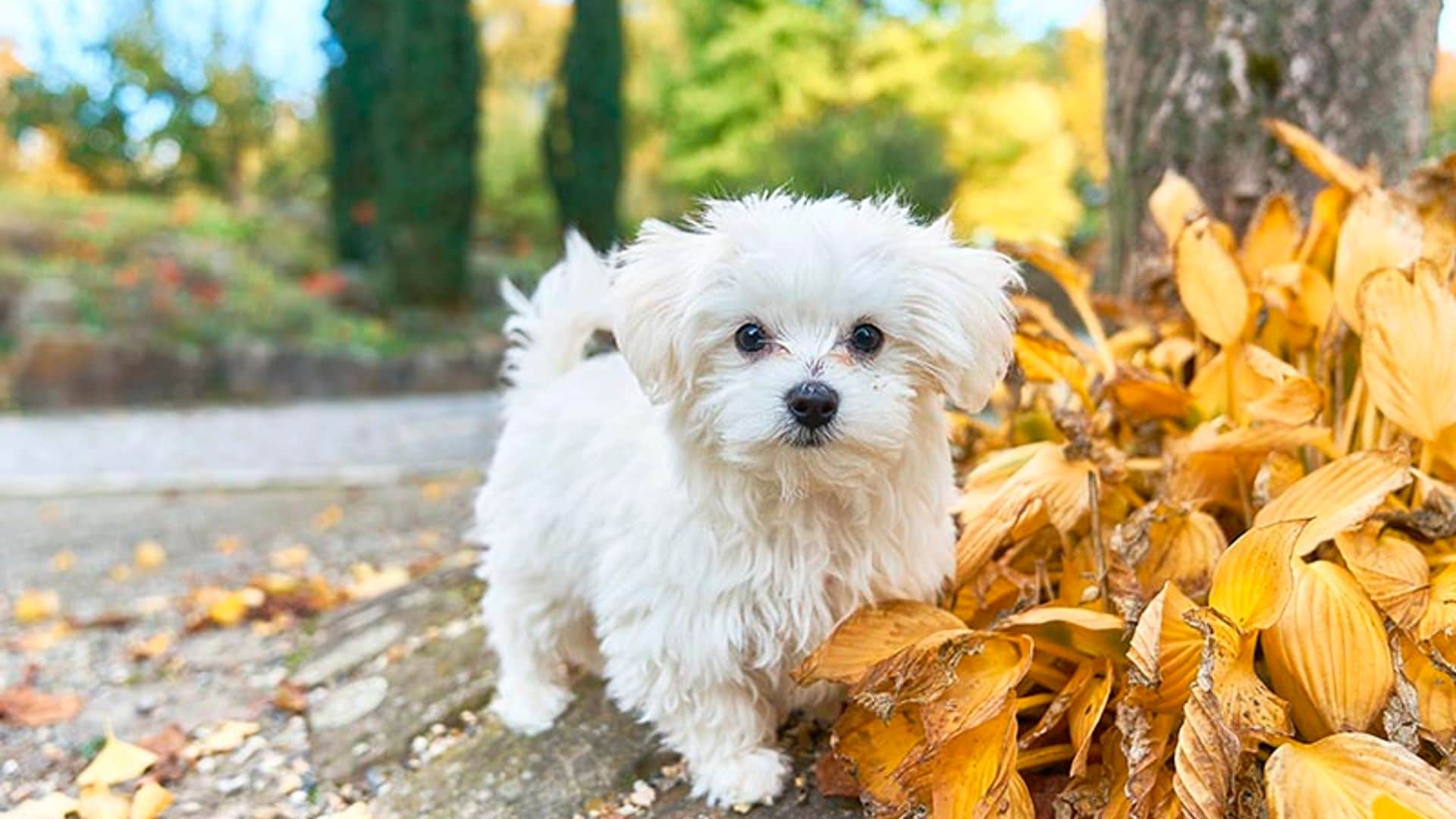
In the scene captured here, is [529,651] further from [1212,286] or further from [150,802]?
[1212,286]

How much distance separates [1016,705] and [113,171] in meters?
19.3

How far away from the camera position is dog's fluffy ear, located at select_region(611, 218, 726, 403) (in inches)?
80.9

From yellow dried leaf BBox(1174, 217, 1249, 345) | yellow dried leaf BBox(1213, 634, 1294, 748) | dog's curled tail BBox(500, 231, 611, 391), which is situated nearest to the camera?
yellow dried leaf BBox(1213, 634, 1294, 748)

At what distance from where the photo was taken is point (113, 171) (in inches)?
707

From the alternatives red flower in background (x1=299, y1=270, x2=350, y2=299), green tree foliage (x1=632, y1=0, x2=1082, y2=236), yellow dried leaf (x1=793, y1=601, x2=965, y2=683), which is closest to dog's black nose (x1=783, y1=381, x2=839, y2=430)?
yellow dried leaf (x1=793, y1=601, x2=965, y2=683)

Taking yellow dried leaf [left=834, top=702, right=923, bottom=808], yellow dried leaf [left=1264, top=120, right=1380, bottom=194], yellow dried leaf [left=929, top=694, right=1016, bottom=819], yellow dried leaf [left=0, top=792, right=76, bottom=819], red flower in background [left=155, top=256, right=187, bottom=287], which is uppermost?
yellow dried leaf [left=1264, top=120, right=1380, bottom=194]

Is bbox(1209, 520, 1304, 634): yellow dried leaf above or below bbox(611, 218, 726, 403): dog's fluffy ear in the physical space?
below

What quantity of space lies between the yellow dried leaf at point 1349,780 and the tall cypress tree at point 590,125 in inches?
524

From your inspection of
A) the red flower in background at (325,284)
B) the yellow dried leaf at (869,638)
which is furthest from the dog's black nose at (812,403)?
the red flower in background at (325,284)

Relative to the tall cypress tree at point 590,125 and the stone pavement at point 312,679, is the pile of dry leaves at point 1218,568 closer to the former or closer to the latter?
the stone pavement at point 312,679

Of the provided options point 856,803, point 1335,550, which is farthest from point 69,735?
point 1335,550

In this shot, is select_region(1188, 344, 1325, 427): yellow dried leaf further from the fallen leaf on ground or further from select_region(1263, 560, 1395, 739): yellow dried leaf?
the fallen leaf on ground

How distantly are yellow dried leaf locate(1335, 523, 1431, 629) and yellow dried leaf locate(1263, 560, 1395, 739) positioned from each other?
59 mm

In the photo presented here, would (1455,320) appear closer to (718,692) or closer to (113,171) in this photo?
(718,692)
